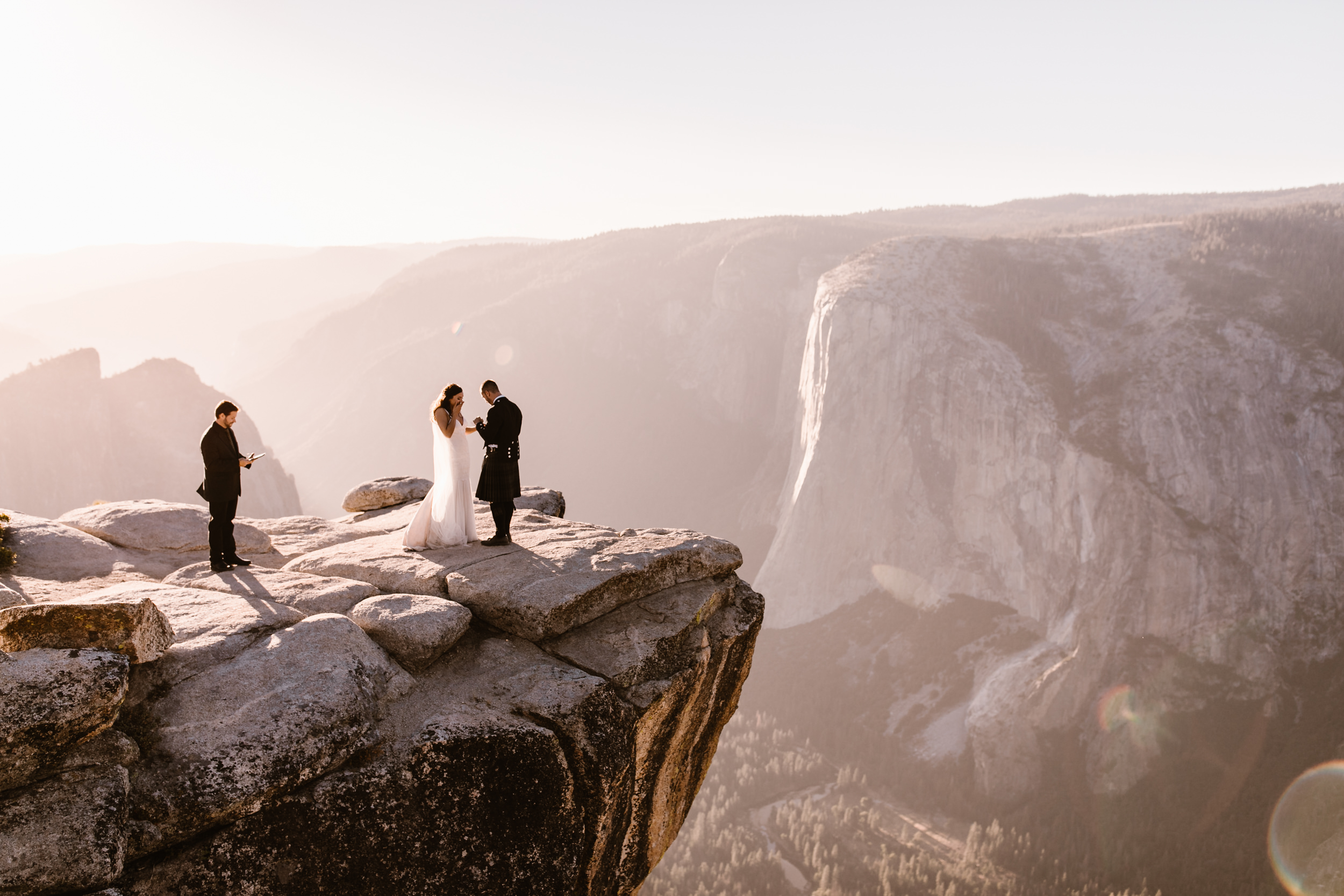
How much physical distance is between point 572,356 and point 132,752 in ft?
278

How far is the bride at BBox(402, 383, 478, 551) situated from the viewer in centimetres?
1159

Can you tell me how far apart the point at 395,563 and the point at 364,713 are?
149 inches

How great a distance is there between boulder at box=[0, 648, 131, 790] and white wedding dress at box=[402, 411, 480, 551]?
543cm

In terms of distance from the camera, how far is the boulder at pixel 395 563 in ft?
33.4

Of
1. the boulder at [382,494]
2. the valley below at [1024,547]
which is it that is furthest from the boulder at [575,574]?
the valley below at [1024,547]

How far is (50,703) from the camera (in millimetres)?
5961

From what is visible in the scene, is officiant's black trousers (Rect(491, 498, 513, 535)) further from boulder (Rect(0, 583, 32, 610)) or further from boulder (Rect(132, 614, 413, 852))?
boulder (Rect(0, 583, 32, 610))

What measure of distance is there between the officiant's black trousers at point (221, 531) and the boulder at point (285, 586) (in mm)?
277

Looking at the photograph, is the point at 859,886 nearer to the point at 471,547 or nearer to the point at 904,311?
the point at 471,547

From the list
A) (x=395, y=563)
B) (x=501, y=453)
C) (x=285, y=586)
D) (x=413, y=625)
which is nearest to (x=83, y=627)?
(x=413, y=625)

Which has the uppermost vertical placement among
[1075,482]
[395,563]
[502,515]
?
[502,515]

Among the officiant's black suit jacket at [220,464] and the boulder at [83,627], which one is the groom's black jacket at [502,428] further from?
the boulder at [83,627]

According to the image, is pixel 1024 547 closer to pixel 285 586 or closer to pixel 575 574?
pixel 575 574

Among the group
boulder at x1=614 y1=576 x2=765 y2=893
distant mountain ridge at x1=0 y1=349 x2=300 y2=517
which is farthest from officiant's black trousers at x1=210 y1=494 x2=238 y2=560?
distant mountain ridge at x1=0 y1=349 x2=300 y2=517
